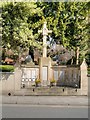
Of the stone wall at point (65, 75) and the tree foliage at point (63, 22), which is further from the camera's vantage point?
the tree foliage at point (63, 22)

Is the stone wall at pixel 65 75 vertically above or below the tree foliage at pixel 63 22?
below

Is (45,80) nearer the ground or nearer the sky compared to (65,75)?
nearer the ground

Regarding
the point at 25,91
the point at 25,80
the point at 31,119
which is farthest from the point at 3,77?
the point at 31,119

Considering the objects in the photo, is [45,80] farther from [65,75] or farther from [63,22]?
[63,22]

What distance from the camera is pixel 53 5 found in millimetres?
39000

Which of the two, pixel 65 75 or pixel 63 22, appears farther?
pixel 63 22

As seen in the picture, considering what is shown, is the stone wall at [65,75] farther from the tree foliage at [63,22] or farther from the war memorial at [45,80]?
the tree foliage at [63,22]

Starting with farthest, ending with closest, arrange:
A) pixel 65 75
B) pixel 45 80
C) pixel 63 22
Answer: pixel 63 22 < pixel 65 75 < pixel 45 80

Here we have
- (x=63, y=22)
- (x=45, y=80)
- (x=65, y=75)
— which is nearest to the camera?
(x=45, y=80)

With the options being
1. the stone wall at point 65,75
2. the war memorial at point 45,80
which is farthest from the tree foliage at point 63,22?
the war memorial at point 45,80

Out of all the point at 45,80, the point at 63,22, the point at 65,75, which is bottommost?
the point at 45,80

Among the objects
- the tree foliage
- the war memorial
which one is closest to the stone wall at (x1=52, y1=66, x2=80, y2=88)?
the war memorial

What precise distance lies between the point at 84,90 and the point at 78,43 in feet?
53.6

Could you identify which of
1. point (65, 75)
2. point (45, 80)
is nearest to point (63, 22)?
point (65, 75)
